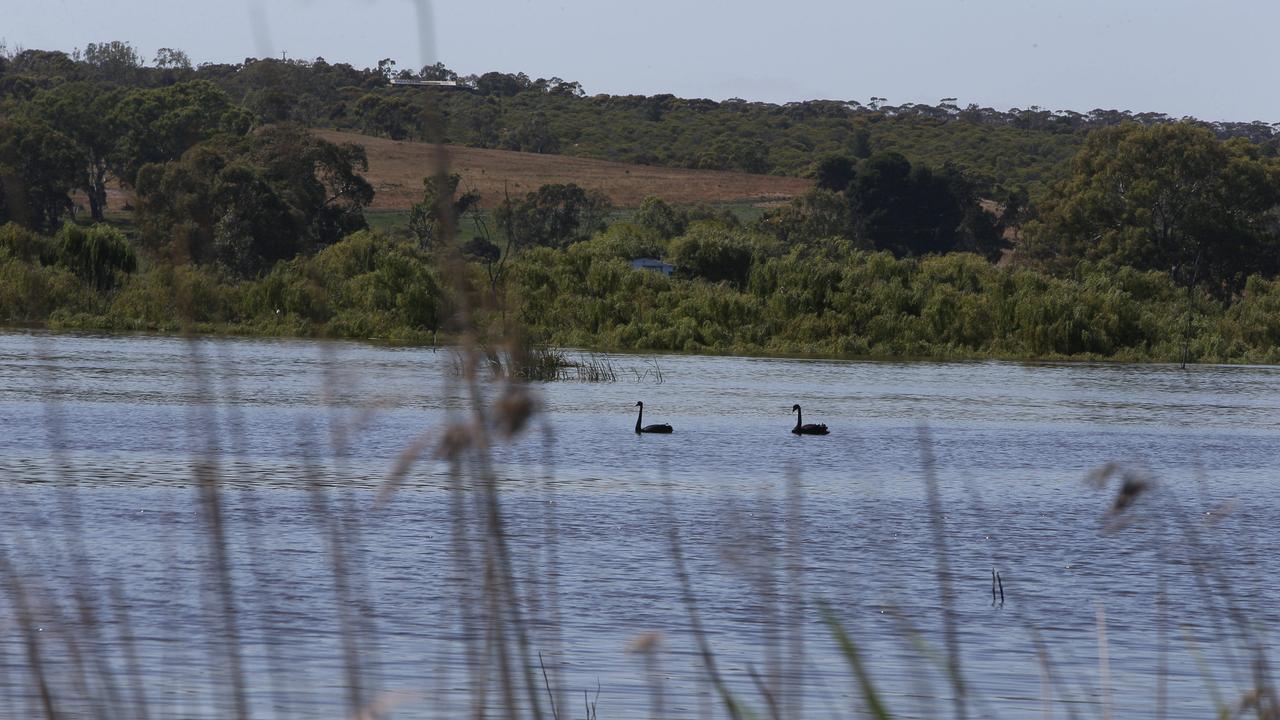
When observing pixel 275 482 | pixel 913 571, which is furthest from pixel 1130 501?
pixel 275 482

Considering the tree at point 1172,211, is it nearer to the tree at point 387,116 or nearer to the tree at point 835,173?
the tree at point 835,173

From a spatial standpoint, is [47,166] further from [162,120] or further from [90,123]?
[90,123]

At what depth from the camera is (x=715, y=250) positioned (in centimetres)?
7056

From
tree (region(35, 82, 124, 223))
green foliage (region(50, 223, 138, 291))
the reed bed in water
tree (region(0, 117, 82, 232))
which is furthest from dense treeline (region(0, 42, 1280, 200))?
the reed bed in water

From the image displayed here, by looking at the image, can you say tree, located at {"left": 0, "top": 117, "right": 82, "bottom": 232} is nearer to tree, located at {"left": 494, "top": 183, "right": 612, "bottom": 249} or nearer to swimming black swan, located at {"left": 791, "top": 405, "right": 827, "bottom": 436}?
tree, located at {"left": 494, "top": 183, "right": 612, "bottom": 249}

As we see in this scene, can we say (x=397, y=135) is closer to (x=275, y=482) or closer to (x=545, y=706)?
(x=275, y=482)

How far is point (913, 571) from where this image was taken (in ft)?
44.6

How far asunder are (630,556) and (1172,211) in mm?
73122

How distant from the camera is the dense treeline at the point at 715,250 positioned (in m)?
61.8

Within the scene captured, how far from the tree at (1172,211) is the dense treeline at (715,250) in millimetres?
112

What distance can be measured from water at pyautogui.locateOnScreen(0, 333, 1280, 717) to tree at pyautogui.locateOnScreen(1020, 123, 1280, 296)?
51.9 m

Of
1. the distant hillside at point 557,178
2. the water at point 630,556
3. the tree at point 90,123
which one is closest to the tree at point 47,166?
Result: the tree at point 90,123

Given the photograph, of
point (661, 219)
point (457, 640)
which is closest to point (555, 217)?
point (661, 219)

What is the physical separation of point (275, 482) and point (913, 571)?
321 inches
